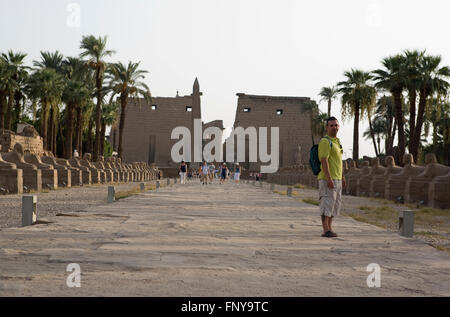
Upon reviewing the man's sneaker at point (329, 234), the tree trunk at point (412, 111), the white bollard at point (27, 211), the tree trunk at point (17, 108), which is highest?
the tree trunk at point (17, 108)

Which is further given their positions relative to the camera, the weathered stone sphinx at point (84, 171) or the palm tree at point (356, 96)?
the palm tree at point (356, 96)

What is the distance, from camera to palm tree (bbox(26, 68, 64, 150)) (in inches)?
1602

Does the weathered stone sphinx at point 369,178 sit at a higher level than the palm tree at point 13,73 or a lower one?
lower

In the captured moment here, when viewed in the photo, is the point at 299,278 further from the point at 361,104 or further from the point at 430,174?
the point at 361,104

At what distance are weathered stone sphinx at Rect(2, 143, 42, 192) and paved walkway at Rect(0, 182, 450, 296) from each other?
10131 mm

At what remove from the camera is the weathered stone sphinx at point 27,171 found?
17016mm

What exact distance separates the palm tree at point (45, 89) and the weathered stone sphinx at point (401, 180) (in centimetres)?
2988

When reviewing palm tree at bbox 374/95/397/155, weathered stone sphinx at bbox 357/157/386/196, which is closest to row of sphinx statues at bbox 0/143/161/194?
weathered stone sphinx at bbox 357/157/386/196

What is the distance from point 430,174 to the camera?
15344mm

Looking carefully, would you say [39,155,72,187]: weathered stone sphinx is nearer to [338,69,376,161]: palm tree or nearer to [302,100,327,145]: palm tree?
[338,69,376,161]: palm tree

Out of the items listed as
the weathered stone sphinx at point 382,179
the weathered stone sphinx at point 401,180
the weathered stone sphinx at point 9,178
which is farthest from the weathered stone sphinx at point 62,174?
the weathered stone sphinx at point 401,180

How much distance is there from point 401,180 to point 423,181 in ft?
6.41

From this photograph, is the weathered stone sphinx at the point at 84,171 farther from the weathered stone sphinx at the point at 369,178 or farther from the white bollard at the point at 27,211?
the white bollard at the point at 27,211

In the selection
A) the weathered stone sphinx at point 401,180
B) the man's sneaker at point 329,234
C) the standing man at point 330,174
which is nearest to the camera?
the standing man at point 330,174
